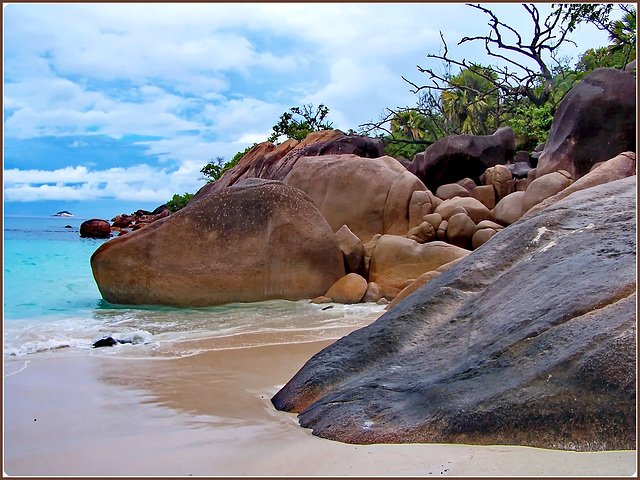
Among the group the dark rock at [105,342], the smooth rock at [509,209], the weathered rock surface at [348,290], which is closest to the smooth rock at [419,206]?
the smooth rock at [509,209]

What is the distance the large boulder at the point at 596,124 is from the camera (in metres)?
9.88

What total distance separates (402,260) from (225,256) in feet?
9.14

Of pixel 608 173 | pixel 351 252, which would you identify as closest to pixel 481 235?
pixel 351 252

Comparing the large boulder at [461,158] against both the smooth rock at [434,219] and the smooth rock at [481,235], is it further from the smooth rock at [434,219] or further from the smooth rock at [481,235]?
the smooth rock at [481,235]

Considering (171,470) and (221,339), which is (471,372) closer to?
(171,470)

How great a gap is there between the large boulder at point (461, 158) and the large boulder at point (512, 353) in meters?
10.6

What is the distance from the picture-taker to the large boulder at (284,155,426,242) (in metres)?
11.4

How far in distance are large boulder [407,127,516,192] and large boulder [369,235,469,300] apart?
17.3 feet

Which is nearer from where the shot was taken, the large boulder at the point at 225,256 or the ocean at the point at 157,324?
the ocean at the point at 157,324

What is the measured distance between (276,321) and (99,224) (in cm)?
3198

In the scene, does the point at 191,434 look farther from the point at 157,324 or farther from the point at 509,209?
the point at 509,209

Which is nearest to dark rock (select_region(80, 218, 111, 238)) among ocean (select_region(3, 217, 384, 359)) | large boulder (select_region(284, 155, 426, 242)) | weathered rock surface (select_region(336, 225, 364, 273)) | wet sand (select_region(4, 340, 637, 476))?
ocean (select_region(3, 217, 384, 359))

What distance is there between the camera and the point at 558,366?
6.86 ft

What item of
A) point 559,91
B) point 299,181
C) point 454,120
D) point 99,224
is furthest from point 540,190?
point 99,224
